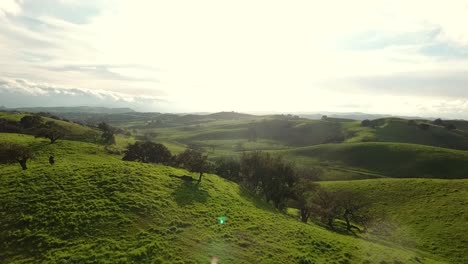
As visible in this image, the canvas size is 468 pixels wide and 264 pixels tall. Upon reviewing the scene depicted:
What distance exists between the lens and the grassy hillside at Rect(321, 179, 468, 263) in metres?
53.7

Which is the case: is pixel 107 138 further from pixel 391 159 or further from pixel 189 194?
pixel 391 159

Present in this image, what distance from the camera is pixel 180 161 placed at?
88.6 meters

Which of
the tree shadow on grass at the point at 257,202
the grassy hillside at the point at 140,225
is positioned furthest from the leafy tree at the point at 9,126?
the tree shadow on grass at the point at 257,202

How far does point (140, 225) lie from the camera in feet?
124

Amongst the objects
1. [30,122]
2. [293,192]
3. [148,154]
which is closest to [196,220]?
[293,192]

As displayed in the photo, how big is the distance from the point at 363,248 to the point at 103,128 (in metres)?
139

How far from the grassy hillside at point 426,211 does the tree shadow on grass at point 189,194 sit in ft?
113

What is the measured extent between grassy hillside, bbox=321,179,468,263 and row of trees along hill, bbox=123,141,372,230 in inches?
216

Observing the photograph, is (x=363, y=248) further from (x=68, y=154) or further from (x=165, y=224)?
(x=68, y=154)

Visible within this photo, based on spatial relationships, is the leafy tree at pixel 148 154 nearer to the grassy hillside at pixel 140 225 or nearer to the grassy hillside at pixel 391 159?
the grassy hillside at pixel 140 225

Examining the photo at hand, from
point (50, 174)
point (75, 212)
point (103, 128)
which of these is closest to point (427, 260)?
point (75, 212)

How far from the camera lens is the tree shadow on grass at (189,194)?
47031mm

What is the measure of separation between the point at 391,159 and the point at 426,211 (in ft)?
289

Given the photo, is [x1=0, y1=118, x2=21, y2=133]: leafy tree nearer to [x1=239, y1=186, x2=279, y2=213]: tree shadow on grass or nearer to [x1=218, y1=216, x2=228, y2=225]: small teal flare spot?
[x1=239, y1=186, x2=279, y2=213]: tree shadow on grass
